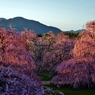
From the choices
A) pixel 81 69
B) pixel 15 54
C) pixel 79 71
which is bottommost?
pixel 79 71

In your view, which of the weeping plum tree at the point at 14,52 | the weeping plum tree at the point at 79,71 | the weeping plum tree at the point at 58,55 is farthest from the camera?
the weeping plum tree at the point at 58,55

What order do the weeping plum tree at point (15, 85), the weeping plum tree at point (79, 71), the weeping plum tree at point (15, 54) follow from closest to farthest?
1. the weeping plum tree at point (15, 85)
2. the weeping plum tree at point (15, 54)
3. the weeping plum tree at point (79, 71)

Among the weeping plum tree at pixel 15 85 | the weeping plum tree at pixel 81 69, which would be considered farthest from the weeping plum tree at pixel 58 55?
the weeping plum tree at pixel 15 85

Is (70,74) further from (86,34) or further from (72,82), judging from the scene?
(86,34)

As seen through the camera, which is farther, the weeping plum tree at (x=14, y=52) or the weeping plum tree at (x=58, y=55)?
the weeping plum tree at (x=58, y=55)

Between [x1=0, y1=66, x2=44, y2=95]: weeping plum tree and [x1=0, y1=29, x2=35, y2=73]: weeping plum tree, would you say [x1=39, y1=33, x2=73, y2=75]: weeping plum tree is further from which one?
[x1=0, y1=66, x2=44, y2=95]: weeping plum tree

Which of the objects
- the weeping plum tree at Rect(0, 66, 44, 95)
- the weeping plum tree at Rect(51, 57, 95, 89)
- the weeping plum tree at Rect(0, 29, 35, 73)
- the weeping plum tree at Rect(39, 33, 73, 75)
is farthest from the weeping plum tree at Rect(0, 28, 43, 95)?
the weeping plum tree at Rect(39, 33, 73, 75)

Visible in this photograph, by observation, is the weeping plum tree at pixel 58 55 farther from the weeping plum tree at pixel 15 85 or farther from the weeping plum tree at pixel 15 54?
the weeping plum tree at pixel 15 85

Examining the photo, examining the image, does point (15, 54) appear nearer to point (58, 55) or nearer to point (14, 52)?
point (14, 52)

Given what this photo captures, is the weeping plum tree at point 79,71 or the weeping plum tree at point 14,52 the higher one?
the weeping plum tree at point 14,52

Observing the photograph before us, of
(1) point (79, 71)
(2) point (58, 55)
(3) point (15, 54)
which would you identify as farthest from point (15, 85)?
(2) point (58, 55)

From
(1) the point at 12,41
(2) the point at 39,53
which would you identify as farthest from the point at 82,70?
(2) the point at 39,53

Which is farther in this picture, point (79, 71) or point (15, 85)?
point (79, 71)

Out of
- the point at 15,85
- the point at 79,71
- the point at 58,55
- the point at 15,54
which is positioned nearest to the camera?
the point at 15,85
